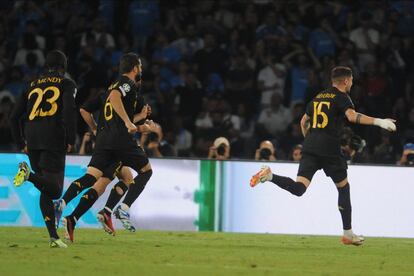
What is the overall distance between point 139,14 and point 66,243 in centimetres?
1047

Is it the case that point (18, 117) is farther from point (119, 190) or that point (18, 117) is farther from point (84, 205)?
point (119, 190)

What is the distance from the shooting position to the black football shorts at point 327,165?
13.4 m

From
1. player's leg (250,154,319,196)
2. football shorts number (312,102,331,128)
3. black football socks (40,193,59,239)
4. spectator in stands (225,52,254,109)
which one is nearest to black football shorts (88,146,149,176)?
black football socks (40,193,59,239)

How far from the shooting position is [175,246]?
13094 mm

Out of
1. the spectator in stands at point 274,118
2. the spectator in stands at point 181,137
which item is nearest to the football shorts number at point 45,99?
the spectator in stands at point 181,137

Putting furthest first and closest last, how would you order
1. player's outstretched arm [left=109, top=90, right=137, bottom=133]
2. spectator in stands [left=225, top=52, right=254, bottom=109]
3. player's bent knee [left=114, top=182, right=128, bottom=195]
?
spectator in stands [left=225, top=52, right=254, bottom=109], player's bent knee [left=114, top=182, right=128, bottom=195], player's outstretched arm [left=109, top=90, right=137, bottom=133]

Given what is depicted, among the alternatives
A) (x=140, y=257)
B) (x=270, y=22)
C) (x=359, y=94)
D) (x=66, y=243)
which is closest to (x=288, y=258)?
(x=140, y=257)

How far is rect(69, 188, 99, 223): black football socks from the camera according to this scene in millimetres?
12555

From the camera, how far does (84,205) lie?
1268 centimetres

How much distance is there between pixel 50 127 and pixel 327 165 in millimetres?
3556

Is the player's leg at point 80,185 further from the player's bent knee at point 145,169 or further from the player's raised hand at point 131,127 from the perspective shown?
the player's raised hand at point 131,127

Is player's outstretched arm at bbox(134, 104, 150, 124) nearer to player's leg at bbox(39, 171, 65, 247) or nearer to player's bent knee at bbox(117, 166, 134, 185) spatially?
player's bent knee at bbox(117, 166, 134, 185)

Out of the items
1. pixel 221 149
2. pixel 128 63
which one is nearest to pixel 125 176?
pixel 128 63

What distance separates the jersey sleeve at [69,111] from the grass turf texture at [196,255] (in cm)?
126
